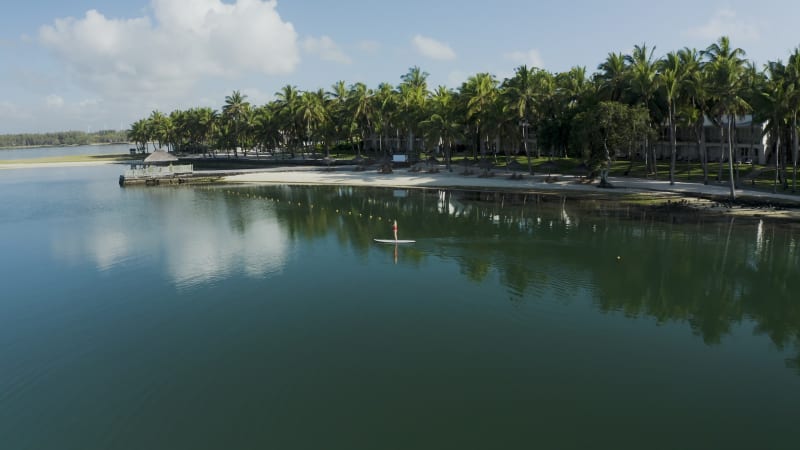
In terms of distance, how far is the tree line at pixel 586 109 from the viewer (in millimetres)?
64312

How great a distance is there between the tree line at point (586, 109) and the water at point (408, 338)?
69.1ft

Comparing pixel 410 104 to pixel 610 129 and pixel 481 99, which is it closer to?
pixel 481 99

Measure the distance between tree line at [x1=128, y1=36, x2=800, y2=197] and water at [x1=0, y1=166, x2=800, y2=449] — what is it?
21.1 metres

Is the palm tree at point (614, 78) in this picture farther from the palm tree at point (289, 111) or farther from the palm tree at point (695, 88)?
the palm tree at point (289, 111)

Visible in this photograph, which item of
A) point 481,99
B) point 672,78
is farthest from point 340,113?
point 672,78

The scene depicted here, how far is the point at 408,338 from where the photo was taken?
26391 mm

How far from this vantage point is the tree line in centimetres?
6431

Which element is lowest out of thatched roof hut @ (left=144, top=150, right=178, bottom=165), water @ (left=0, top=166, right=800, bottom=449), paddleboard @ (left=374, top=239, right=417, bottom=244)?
water @ (left=0, top=166, right=800, bottom=449)

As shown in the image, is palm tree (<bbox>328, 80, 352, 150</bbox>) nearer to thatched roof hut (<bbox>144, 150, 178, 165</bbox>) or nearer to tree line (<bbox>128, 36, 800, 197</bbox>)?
tree line (<bbox>128, 36, 800, 197</bbox>)

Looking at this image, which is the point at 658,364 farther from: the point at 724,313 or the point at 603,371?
the point at 724,313

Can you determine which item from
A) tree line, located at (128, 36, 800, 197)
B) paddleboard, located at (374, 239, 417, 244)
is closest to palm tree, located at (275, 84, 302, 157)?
tree line, located at (128, 36, 800, 197)

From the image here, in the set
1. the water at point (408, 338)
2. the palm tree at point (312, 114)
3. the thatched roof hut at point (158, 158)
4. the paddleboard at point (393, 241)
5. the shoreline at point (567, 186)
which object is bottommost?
the water at point (408, 338)

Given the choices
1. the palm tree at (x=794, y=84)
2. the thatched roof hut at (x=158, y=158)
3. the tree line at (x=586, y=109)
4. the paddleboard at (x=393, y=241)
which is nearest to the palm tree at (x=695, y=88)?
the tree line at (x=586, y=109)

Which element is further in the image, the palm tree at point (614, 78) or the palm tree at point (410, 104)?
the palm tree at point (410, 104)
